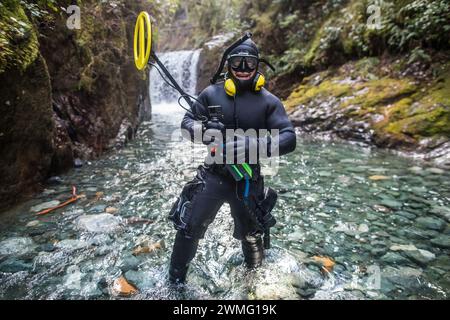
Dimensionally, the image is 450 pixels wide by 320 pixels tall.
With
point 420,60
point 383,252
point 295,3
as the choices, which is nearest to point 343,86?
point 420,60

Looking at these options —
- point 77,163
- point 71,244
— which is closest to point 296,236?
point 71,244

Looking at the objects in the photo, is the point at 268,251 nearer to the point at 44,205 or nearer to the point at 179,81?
the point at 44,205

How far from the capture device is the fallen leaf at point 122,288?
303cm

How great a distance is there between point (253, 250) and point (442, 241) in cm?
252

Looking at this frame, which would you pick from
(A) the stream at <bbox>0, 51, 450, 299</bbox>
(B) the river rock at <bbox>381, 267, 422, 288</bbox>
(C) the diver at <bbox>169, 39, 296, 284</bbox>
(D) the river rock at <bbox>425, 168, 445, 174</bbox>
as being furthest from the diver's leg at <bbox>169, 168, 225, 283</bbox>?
(D) the river rock at <bbox>425, 168, 445, 174</bbox>

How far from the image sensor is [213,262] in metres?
3.58

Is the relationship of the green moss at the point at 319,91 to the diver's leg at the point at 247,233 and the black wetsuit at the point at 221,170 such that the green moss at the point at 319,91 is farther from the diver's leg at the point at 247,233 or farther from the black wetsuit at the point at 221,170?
the diver's leg at the point at 247,233

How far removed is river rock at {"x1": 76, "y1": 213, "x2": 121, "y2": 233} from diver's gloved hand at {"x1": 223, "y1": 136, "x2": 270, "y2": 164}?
252 cm

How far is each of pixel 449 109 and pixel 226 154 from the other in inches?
313

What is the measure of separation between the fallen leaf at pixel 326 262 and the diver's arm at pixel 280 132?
1527mm

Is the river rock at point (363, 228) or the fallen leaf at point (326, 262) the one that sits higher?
the river rock at point (363, 228)

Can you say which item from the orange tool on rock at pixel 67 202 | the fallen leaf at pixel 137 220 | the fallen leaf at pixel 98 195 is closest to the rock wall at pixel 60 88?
the orange tool on rock at pixel 67 202

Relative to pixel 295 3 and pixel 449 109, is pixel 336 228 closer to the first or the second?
pixel 449 109

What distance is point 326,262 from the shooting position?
3.55m
